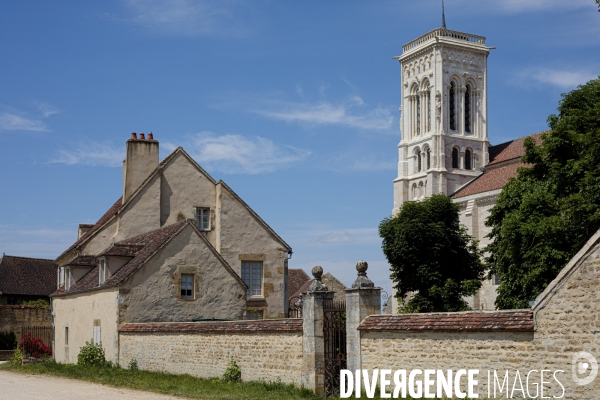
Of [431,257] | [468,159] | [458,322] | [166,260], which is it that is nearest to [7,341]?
[166,260]

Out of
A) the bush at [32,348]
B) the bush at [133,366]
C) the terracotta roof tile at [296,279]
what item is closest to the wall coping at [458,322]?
the bush at [133,366]

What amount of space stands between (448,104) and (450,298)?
40.3 metres

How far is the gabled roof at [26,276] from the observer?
50.6m

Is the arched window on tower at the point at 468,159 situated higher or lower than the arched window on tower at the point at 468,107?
lower

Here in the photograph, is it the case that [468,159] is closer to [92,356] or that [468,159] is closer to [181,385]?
[92,356]

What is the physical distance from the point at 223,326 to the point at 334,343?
370 centimetres

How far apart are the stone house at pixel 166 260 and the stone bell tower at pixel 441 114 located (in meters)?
48.2

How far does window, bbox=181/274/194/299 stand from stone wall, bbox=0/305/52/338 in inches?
705

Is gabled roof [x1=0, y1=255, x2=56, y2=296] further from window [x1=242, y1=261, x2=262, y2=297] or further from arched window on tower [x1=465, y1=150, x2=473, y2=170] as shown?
arched window on tower [x1=465, y1=150, x2=473, y2=170]

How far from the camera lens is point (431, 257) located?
48094 millimetres

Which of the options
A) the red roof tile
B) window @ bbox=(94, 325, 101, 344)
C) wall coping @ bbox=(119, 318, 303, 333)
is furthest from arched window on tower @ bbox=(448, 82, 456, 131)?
wall coping @ bbox=(119, 318, 303, 333)

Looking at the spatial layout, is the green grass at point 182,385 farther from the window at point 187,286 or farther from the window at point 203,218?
the window at point 203,218

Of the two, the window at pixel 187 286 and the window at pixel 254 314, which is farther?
the window at pixel 254 314

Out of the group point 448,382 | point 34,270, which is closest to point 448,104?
point 34,270
